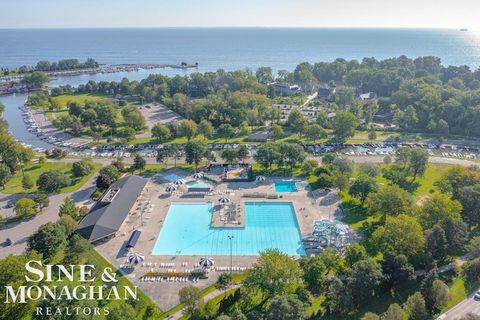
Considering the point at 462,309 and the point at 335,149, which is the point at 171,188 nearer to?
the point at 335,149

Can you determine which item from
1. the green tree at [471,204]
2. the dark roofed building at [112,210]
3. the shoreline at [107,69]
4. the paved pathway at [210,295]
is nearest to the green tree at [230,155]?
the dark roofed building at [112,210]

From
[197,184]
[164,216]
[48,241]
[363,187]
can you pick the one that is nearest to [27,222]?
[48,241]

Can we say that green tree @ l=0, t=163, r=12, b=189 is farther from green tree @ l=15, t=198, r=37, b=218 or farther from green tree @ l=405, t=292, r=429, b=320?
green tree @ l=405, t=292, r=429, b=320

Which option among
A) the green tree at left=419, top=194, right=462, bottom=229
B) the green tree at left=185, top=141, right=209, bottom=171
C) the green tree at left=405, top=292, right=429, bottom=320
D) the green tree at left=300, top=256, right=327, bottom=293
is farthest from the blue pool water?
the green tree at left=419, top=194, right=462, bottom=229

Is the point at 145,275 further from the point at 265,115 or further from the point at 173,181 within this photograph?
the point at 265,115

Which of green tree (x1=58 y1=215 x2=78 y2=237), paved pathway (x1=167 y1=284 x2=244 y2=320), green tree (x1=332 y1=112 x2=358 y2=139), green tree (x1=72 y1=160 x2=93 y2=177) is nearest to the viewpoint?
paved pathway (x1=167 y1=284 x2=244 y2=320)

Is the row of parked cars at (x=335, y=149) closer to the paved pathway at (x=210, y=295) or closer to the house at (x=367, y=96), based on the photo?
the paved pathway at (x=210, y=295)
